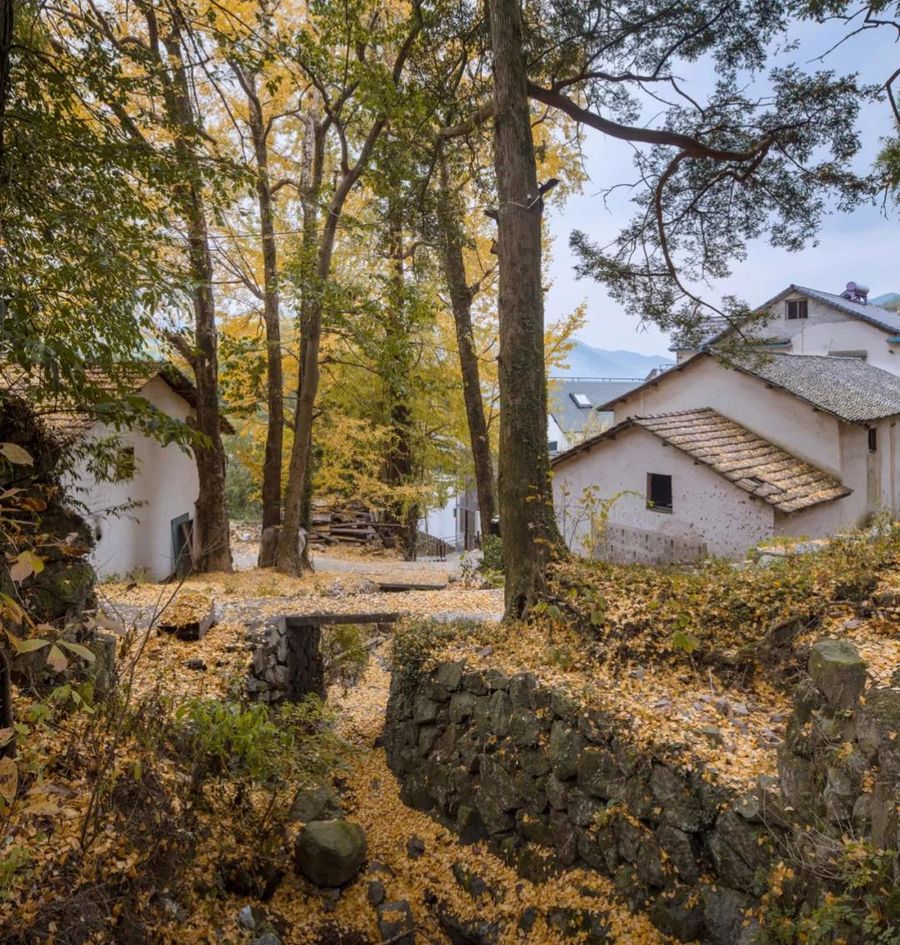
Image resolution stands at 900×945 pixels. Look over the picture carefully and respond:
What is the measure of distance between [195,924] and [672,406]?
14.1 meters

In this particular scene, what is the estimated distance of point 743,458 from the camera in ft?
39.8

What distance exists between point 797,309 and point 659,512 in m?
14.8

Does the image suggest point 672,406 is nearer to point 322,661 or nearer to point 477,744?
point 322,661

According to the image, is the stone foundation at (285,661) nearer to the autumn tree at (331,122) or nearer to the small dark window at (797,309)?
the autumn tree at (331,122)

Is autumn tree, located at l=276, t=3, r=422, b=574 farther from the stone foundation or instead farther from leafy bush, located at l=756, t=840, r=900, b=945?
leafy bush, located at l=756, t=840, r=900, b=945

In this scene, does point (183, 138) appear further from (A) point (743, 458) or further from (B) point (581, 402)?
(B) point (581, 402)

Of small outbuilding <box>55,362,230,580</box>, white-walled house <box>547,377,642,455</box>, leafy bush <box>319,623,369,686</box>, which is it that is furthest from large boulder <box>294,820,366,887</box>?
white-walled house <box>547,377,642,455</box>

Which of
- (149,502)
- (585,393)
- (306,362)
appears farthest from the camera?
(585,393)

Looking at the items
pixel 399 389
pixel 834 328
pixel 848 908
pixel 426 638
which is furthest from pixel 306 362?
pixel 834 328

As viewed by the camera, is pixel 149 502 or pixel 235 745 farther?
pixel 149 502

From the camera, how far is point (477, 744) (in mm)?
5355

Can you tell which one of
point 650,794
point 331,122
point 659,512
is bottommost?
point 650,794

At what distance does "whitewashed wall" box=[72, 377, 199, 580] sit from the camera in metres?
9.65

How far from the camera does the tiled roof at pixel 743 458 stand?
11039 millimetres
